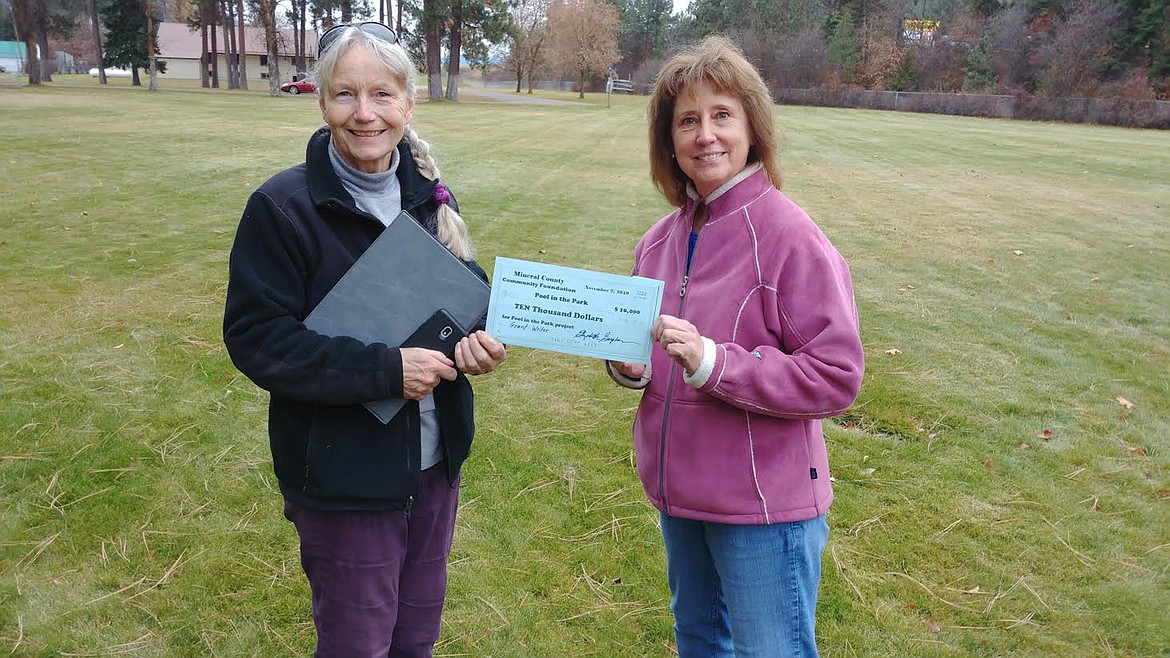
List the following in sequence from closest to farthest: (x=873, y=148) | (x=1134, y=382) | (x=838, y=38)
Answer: (x=1134, y=382), (x=873, y=148), (x=838, y=38)

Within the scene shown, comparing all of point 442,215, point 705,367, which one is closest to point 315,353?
point 442,215

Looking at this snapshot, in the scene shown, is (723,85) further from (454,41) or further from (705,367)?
(454,41)

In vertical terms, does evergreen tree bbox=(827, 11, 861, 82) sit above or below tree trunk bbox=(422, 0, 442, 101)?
above

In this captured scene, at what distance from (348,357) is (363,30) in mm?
786

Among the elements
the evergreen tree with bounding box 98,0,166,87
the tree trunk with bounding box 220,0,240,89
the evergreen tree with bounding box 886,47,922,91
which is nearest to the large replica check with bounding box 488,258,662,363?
the evergreen tree with bounding box 98,0,166,87

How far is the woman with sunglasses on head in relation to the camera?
5.84 feet

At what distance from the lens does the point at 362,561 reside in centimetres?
195

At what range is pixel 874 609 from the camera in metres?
3.14

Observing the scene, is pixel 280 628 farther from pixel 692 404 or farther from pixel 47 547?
pixel 692 404

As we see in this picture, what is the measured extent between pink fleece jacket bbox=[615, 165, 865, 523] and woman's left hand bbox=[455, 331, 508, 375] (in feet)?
1.48

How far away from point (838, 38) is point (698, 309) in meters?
65.2

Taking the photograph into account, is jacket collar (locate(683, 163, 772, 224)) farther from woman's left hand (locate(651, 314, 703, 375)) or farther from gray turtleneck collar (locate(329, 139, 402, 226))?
gray turtleneck collar (locate(329, 139, 402, 226))

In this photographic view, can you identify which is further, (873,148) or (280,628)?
(873,148)

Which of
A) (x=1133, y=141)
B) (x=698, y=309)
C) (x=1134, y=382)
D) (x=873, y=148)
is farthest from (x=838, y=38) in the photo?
(x=698, y=309)
